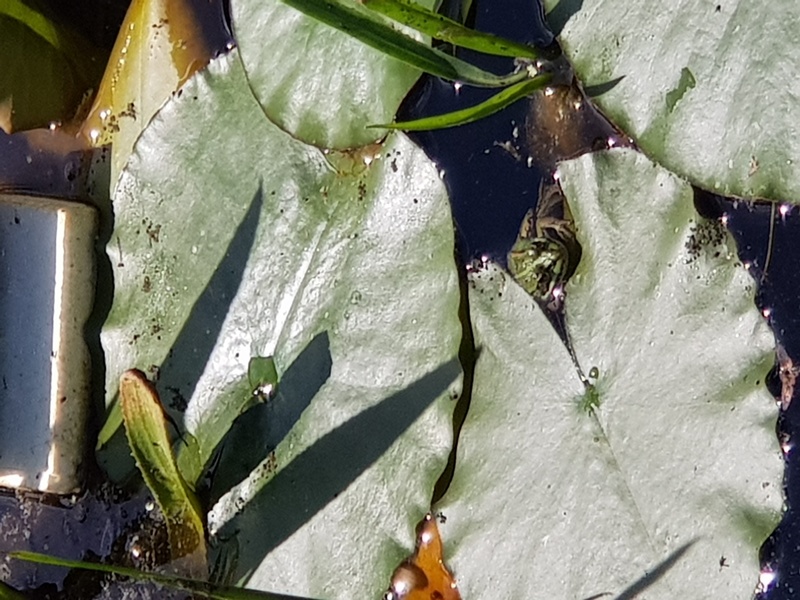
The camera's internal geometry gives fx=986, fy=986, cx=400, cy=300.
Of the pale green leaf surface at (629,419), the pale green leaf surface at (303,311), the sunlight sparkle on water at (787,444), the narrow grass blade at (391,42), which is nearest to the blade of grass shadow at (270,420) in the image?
the pale green leaf surface at (303,311)

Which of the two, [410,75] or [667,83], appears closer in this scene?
[667,83]

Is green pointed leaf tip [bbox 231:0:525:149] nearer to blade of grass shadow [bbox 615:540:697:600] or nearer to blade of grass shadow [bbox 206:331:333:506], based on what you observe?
blade of grass shadow [bbox 206:331:333:506]

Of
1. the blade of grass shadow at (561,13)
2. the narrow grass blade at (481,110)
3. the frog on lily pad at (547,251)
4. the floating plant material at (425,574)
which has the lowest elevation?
the floating plant material at (425,574)

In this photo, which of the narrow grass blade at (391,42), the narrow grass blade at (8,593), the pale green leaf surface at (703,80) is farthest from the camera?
the narrow grass blade at (8,593)

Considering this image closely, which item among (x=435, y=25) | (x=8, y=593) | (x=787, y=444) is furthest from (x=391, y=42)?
(x=8, y=593)

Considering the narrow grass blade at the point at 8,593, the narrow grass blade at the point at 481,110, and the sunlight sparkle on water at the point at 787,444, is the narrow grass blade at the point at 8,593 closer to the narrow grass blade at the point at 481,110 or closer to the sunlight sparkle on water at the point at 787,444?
the narrow grass blade at the point at 481,110

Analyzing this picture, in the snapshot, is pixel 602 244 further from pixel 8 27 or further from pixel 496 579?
pixel 8 27

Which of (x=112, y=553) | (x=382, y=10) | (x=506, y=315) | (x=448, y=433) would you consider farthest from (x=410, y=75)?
(x=112, y=553)
